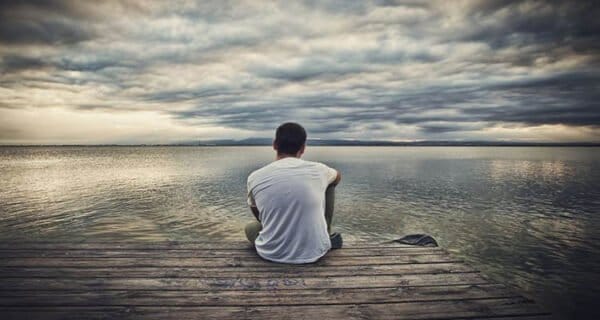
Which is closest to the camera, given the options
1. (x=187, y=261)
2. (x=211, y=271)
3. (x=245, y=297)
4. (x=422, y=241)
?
(x=245, y=297)

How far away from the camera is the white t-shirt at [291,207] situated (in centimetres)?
461

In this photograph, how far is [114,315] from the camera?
3.62 metres

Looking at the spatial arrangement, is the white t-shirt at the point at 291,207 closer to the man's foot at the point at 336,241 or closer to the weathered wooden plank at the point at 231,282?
the weathered wooden plank at the point at 231,282

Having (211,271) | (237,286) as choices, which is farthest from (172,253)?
(237,286)

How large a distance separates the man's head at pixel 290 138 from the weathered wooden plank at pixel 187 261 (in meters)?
1.89

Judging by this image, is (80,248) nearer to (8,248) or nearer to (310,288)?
(8,248)

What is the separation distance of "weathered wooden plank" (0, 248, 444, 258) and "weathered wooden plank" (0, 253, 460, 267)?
146mm

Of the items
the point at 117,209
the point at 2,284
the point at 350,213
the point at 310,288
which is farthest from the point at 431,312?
the point at 117,209

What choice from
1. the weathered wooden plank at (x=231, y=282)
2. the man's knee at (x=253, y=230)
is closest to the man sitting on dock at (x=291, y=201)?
the man's knee at (x=253, y=230)

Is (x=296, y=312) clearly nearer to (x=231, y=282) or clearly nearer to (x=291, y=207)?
(x=231, y=282)

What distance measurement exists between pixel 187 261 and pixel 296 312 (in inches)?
97.3

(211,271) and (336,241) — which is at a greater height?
(336,241)

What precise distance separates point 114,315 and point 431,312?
379 cm

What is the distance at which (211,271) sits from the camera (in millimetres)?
4828
